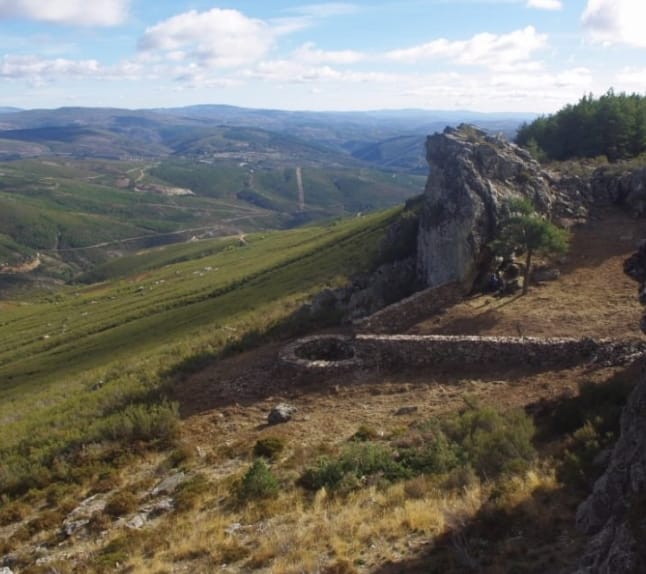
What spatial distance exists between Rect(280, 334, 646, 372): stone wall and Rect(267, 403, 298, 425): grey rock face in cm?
274

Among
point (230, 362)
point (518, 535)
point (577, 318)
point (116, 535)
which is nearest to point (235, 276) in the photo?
point (230, 362)

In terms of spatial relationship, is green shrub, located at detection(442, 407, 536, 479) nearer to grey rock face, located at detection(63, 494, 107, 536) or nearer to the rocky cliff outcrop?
the rocky cliff outcrop

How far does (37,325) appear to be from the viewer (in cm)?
9662

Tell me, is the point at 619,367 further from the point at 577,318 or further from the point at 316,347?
the point at 316,347

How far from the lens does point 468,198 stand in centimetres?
3416

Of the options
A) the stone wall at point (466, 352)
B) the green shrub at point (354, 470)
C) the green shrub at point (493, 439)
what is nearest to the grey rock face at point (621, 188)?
the stone wall at point (466, 352)

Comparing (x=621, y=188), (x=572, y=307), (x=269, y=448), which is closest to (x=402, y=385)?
(x=269, y=448)

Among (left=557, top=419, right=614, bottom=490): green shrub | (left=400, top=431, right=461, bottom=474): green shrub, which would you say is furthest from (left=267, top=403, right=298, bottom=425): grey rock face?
(left=557, top=419, right=614, bottom=490): green shrub

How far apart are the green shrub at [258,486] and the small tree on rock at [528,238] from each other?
1719 centimetres

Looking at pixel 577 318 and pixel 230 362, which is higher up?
pixel 577 318

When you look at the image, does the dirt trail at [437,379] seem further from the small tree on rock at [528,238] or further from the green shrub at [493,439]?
the green shrub at [493,439]

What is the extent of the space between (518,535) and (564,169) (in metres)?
37.2

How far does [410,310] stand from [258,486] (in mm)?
14223

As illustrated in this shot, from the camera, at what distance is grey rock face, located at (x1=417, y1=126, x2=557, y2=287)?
32.2 m
